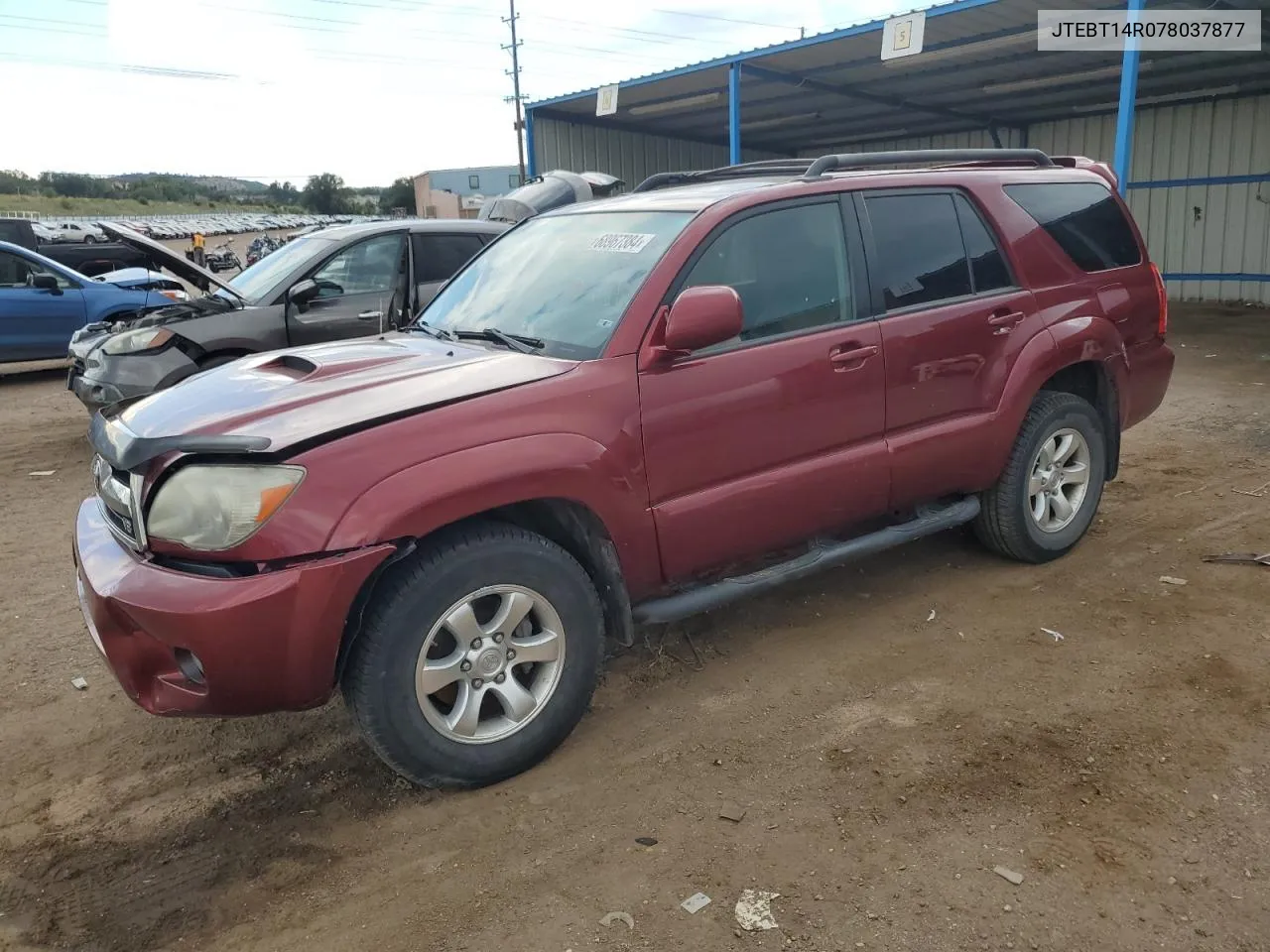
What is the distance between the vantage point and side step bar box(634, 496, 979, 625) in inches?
127

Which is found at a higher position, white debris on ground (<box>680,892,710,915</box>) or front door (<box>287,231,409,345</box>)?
front door (<box>287,231,409,345</box>)

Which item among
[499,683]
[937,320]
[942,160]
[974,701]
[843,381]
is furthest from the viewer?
[942,160]

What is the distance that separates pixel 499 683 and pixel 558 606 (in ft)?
0.97

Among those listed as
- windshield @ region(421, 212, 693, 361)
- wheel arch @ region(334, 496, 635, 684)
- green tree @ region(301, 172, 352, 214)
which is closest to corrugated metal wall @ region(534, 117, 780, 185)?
windshield @ region(421, 212, 693, 361)

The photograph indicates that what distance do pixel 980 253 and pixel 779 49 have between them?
1034 cm

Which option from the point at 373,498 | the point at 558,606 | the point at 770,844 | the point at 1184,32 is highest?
the point at 1184,32

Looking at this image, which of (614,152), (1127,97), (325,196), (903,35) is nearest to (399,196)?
(325,196)

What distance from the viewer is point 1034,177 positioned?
439 centimetres

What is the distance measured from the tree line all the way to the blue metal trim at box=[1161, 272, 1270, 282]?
59.3 metres

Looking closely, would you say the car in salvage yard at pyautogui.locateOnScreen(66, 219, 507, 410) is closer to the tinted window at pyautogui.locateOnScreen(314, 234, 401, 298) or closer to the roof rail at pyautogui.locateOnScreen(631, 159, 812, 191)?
the tinted window at pyautogui.locateOnScreen(314, 234, 401, 298)

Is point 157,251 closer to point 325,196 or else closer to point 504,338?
point 504,338

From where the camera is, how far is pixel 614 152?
20.0 metres

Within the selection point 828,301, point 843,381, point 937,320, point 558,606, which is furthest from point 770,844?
point 937,320

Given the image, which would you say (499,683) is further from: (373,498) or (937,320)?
(937,320)
